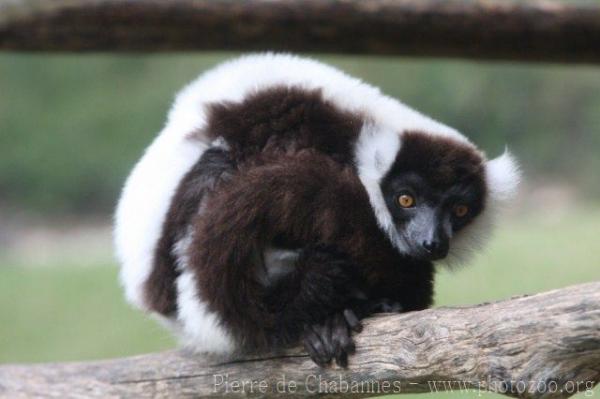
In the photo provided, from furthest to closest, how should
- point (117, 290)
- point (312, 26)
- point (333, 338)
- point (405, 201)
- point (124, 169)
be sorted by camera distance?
1. point (124, 169)
2. point (117, 290)
3. point (312, 26)
4. point (405, 201)
5. point (333, 338)

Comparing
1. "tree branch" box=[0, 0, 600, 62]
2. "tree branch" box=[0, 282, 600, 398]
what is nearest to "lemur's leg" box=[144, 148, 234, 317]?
"tree branch" box=[0, 282, 600, 398]

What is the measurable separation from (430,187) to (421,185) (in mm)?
36

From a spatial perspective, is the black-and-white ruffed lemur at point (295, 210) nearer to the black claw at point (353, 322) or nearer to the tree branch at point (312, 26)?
the black claw at point (353, 322)

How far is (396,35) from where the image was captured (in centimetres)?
552

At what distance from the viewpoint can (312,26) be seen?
542cm

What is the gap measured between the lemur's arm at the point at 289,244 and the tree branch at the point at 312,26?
79.6 inches

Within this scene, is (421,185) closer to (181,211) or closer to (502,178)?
(502,178)

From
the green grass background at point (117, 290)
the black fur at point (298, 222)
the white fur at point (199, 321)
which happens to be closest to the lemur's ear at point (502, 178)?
the black fur at point (298, 222)

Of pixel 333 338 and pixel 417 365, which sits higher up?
pixel 333 338

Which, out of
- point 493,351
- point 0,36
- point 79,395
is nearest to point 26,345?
point 0,36

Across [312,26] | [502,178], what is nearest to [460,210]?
[502,178]

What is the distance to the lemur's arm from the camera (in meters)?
3.43

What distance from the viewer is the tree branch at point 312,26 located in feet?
17.4

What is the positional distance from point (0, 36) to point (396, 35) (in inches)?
88.2
